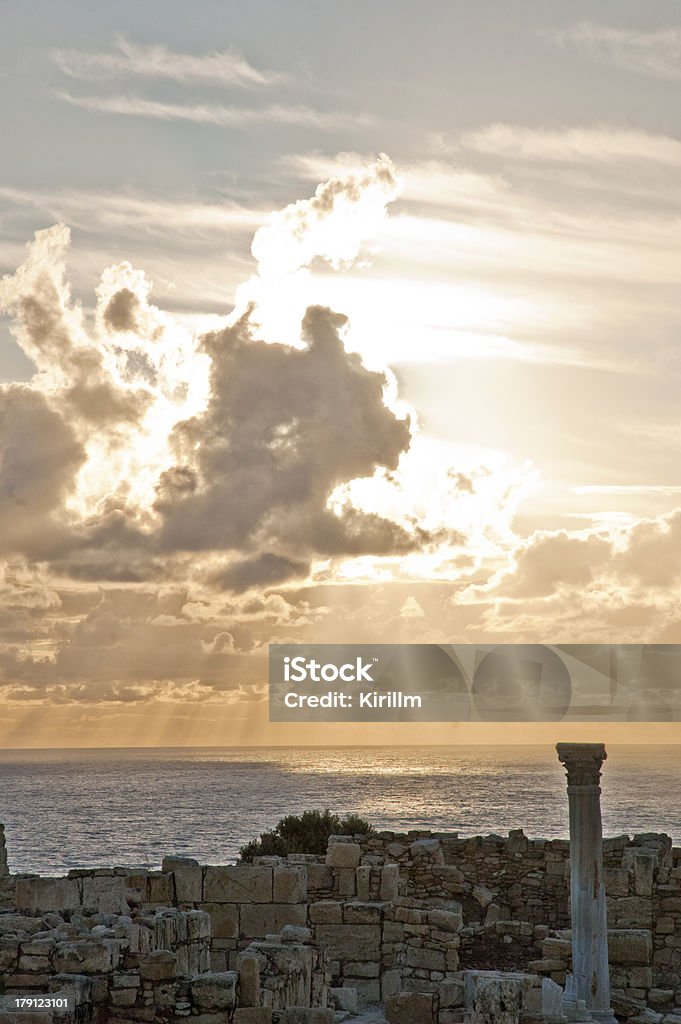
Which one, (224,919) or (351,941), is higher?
(224,919)

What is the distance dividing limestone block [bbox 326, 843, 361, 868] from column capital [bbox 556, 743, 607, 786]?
3998 millimetres

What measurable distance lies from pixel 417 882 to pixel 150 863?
57263 millimetres

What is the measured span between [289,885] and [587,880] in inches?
178

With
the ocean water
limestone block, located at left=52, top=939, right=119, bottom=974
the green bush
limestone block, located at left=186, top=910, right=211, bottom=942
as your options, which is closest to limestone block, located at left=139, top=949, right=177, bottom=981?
limestone block, located at left=52, top=939, right=119, bottom=974

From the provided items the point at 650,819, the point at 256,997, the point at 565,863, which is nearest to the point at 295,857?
the point at 565,863

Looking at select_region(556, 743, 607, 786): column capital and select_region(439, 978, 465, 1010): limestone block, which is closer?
select_region(439, 978, 465, 1010): limestone block

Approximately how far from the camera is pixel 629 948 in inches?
825

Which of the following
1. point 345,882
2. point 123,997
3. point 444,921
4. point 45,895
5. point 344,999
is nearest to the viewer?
point 123,997

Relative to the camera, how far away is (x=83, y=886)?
2095cm

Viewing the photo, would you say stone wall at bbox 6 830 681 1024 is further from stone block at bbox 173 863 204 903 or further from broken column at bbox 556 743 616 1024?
broken column at bbox 556 743 616 1024

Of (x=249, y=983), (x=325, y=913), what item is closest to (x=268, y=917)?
(x=325, y=913)

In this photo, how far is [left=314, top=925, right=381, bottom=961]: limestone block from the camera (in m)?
20.2

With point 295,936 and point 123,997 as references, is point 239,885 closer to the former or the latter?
point 295,936

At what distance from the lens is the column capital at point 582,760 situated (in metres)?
19.1
